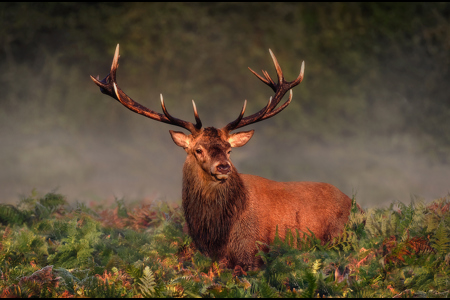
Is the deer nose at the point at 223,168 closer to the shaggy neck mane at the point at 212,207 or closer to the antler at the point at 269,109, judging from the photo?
the shaggy neck mane at the point at 212,207

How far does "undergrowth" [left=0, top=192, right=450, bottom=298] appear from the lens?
14.1ft

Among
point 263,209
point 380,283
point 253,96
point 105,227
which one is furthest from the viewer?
point 253,96

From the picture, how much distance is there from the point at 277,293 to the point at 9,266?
11.0ft

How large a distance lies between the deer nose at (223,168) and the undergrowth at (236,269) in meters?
1.01

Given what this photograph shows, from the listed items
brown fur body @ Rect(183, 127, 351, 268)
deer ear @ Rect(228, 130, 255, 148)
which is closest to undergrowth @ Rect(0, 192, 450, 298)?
brown fur body @ Rect(183, 127, 351, 268)

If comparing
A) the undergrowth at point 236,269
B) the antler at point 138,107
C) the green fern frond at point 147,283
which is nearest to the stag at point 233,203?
the antler at point 138,107

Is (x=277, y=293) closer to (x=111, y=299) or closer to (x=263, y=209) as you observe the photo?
(x=111, y=299)

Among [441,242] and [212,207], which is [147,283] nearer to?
[212,207]

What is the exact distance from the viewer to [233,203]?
5.89m

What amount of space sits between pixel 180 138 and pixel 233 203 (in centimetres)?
112

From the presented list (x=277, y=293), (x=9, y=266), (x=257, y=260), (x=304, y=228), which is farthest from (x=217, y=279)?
(x=9, y=266)

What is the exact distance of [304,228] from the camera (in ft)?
20.2

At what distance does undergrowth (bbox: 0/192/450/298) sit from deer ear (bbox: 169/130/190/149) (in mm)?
1379

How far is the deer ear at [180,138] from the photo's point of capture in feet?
20.0
